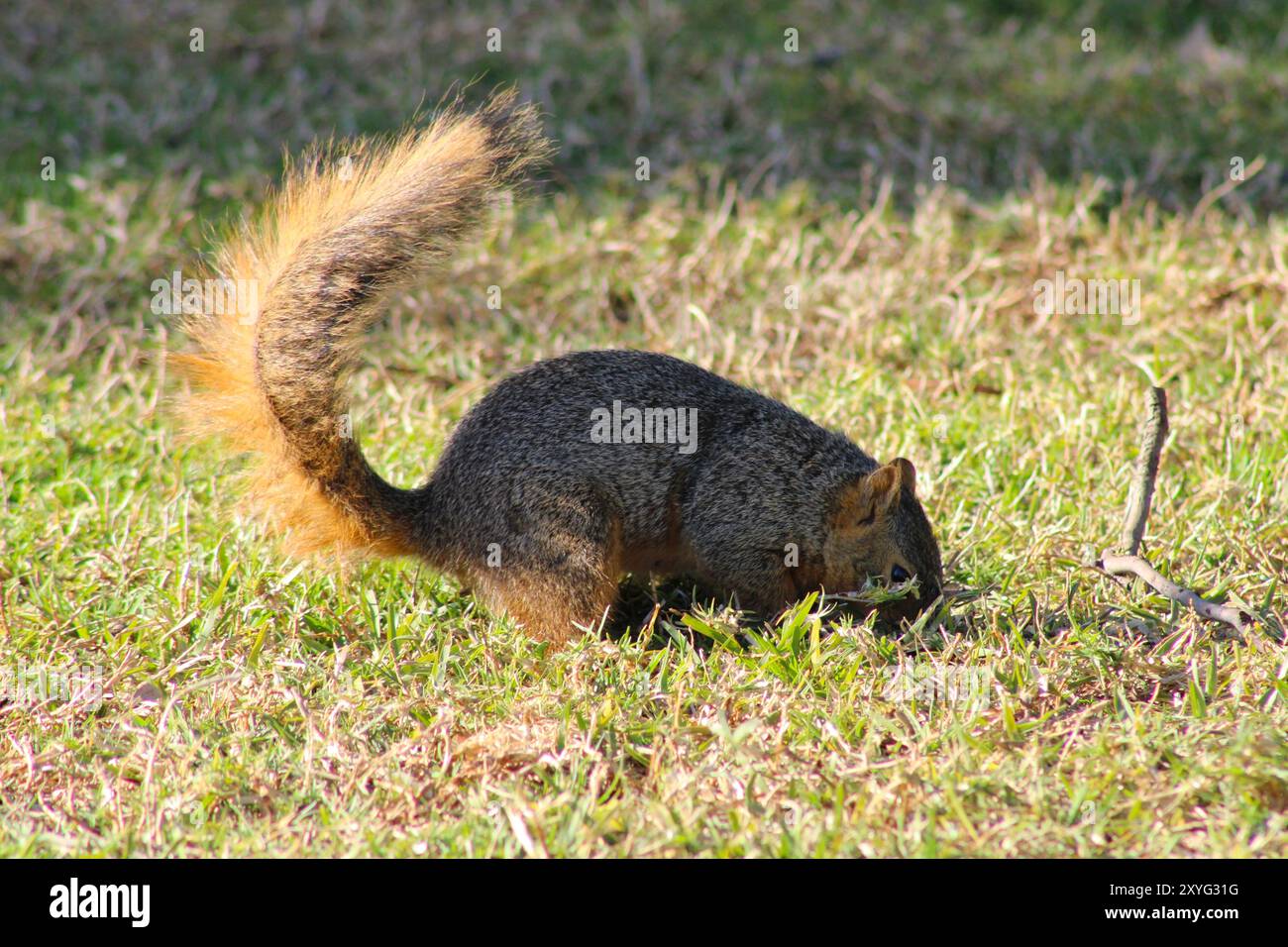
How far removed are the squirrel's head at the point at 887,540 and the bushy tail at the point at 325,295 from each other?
1.35 meters

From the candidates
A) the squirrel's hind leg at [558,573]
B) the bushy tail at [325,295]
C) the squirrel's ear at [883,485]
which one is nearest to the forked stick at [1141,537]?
the squirrel's ear at [883,485]

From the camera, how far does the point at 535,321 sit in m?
5.89

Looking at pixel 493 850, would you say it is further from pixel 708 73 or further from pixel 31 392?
pixel 708 73

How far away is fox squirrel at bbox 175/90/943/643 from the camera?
149 inches

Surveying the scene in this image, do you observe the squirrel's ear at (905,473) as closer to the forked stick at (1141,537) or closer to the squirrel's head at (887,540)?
the squirrel's head at (887,540)

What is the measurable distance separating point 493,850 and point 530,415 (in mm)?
1508

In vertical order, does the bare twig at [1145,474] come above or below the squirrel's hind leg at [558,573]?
above

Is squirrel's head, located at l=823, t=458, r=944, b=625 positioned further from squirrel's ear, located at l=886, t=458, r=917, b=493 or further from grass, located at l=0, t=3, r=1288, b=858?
grass, located at l=0, t=3, r=1288, b=858

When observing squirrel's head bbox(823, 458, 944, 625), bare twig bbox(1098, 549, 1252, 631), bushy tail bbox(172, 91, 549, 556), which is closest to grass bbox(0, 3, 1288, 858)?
bare twig bbox(1098, 549, 1252, 631)

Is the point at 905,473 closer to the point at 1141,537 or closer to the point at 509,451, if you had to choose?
the point at 1141,537

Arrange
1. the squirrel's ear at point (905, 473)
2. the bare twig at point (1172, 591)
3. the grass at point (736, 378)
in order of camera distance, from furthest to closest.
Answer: the squirrel's ear at point (905, 473), the bare twig at point (1172, 591), the grass at point (736, 378)

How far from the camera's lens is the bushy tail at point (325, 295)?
148 inches
